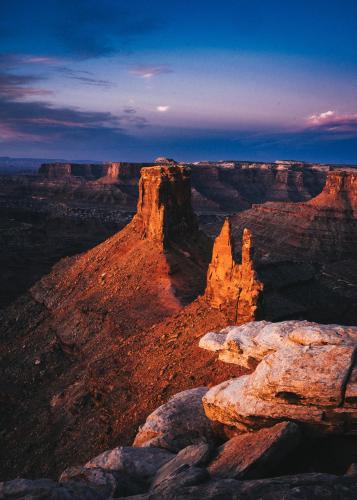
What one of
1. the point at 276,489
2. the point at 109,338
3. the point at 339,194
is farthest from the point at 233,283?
the point at 339,194

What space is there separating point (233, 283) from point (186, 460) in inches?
621

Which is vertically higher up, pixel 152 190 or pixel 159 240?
pixel 152 190

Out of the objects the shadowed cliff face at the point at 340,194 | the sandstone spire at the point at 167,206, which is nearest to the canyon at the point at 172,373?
the sandstone spire at the point at 167,206

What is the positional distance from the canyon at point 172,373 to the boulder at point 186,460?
5cm

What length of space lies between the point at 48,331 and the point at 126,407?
21211mm

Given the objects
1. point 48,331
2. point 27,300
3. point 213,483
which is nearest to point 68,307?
point 48,331

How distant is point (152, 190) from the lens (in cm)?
4984

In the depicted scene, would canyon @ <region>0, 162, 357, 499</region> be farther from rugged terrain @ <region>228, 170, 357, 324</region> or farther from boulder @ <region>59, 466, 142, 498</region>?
rugged terrain @ <region>228, 170, 357, 324</region>

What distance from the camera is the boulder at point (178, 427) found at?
16.9 meters

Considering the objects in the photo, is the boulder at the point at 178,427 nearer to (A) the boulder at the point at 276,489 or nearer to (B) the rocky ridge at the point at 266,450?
(B) the rocky ridge at the point at 266,450

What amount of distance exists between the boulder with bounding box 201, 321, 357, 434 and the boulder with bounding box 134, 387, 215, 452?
1432mm

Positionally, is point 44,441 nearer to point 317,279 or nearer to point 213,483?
point 213,483

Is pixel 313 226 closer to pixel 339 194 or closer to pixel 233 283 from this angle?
pixel 339 194

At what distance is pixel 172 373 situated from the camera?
2459 cm
